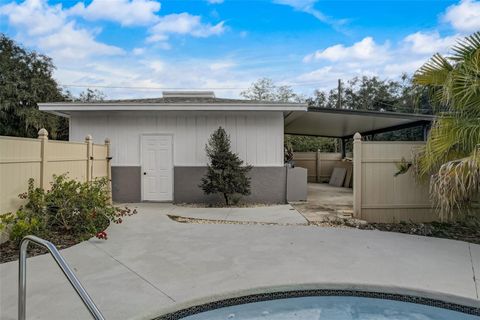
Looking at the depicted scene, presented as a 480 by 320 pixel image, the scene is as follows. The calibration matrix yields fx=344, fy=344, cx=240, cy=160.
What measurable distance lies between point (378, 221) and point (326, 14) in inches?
291

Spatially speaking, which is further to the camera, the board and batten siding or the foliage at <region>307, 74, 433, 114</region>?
the foliage at <region>307, 74, 433, 114</region>

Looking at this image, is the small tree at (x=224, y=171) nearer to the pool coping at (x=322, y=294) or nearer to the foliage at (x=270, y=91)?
the pool coping at (x=322, y=294)

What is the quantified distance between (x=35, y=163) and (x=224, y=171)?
183 inches

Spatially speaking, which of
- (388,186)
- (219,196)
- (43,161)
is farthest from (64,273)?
(219,196)

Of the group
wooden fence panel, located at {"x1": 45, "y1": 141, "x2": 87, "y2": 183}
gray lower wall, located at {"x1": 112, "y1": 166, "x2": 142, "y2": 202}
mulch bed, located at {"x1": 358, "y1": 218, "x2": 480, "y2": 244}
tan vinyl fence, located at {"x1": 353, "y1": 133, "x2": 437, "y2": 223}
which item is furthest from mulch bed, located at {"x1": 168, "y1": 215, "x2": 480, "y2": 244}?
gray lower wall, located at {"x1": 112, "y1": 166, "x2": 142, "y2": 202}

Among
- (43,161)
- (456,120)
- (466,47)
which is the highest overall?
(466,47)

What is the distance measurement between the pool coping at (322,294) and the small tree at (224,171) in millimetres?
5726

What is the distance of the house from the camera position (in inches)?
403

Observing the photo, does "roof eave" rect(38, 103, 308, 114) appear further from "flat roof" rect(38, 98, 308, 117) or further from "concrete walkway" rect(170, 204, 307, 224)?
"concrete walkway" rect(170, 204, 307, 224)

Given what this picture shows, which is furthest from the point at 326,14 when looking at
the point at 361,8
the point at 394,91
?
the point at 394,91

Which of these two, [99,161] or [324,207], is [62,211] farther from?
[324,207]

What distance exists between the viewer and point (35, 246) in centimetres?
516

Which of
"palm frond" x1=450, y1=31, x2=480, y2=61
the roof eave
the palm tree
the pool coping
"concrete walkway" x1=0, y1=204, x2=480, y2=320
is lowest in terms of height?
the pool coping

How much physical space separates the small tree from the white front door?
133 cm
